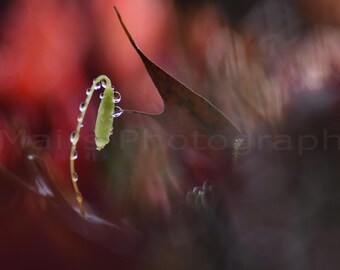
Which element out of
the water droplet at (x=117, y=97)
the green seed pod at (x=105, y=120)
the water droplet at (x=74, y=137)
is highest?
the water droplet at (x=117, y=97)

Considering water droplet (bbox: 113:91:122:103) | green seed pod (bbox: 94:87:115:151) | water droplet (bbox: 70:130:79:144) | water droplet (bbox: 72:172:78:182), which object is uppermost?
water droplet (bbox: 113:91:122:103)

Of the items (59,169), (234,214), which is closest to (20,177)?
(59,169)

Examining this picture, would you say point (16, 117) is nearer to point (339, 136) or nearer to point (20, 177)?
point (20, 177)

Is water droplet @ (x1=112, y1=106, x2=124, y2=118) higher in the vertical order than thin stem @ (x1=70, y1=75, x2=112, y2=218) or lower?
higher

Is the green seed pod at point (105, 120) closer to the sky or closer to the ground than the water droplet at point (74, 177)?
closer to the sky
